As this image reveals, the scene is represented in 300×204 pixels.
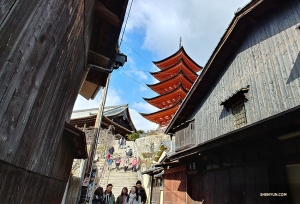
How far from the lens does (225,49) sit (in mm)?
10266

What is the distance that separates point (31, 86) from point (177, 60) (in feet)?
102

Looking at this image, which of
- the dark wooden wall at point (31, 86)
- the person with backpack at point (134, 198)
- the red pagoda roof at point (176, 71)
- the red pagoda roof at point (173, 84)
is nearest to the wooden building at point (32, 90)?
the dark wooden wall at point (31, 86)

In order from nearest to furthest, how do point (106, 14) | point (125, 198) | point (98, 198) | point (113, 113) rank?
point (106, 14), point (98, 198), point (125, 198), point (113, 113)

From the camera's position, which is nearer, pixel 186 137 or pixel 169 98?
pixel 186 137

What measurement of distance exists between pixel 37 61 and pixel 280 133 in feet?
20.2

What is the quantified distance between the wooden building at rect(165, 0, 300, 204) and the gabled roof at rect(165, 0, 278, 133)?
0.04 m

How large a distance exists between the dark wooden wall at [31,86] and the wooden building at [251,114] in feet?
15.9

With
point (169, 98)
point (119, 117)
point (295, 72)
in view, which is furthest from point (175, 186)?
point (119, 117)

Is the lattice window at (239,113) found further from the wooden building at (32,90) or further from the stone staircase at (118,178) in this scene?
the stone staircase at (118,178)

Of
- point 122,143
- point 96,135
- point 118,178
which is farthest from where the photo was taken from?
point 122,143

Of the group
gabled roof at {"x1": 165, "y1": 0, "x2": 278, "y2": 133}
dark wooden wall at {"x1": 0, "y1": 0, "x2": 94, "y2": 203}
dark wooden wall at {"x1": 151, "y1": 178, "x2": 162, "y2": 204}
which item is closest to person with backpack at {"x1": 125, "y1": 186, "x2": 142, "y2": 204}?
dark wooden wall at {"x1": 0, "y1": 0, "x2": 94, "y2": 203}

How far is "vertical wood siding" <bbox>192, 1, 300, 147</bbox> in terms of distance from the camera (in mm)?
6598

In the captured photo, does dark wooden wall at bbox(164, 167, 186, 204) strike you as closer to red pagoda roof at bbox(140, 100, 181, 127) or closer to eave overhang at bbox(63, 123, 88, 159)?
eave overhang at bbox(63, 123, 88, 159)

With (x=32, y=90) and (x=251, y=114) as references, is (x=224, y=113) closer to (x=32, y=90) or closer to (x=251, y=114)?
(x=251, y=114)
